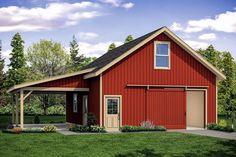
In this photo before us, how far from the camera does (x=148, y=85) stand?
2823cm

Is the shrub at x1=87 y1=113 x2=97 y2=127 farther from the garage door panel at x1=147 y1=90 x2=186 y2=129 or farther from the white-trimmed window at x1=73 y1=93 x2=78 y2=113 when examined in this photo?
the white-trimmed window at x1=73 y1=93 x2=78 y2=113

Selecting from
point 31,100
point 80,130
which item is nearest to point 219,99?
point 31,100

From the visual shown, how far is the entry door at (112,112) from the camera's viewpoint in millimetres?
27234

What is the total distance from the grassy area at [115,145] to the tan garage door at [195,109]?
684 cm

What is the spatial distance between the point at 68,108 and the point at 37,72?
26.7m

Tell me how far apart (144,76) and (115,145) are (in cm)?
937

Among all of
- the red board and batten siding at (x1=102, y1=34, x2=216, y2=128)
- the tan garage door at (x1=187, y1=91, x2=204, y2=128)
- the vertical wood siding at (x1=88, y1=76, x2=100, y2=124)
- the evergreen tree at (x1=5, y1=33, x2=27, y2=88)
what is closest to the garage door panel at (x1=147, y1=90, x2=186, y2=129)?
the red board and batten siding at (x1=102, y1=34, x2=216, y2=128)

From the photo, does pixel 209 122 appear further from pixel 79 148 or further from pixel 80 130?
pixel 79 148

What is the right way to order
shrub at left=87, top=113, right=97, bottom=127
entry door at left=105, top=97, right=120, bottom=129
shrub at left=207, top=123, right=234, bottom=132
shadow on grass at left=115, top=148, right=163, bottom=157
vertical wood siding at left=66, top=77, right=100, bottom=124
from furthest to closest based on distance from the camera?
vertical wood siding at left=66, top=77, right=100, bottom=124 < entry door at left=105, top=97, right=120, bottom=129 < shrub at left=207, top=123, right=234, bottom=132 < shrub at left=87, top=113, right=97, bottom=127 < shadow on grass at left=115, top=148, right=163, bottom=157

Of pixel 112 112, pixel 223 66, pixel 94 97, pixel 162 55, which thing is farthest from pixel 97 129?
pixel 223 66

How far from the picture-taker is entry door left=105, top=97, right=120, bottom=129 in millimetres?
27234

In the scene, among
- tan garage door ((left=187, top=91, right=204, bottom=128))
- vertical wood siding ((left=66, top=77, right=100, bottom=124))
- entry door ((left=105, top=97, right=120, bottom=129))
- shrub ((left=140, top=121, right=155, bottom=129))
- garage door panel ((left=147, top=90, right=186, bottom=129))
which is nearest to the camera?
entry door ((left=105, top=97, right=120, bottom=129))

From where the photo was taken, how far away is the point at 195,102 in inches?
1218

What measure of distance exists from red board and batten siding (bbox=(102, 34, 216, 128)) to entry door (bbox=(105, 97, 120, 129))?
1.33 ft
